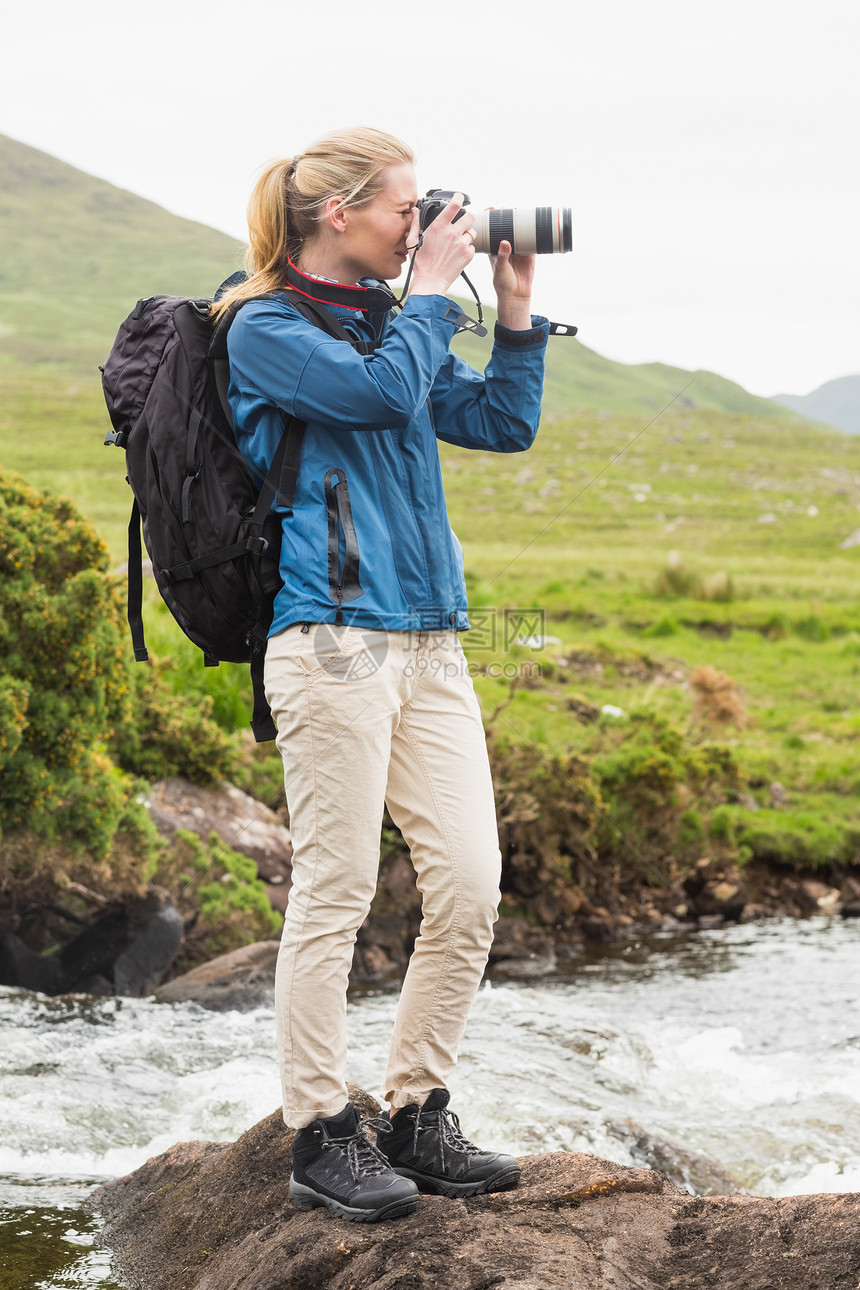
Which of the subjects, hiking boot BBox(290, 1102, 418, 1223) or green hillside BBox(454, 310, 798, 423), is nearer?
hiking boot BBox(290, 1102, 418, 1223)

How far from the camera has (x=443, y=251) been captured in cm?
329

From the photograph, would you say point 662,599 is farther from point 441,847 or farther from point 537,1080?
point 441,847

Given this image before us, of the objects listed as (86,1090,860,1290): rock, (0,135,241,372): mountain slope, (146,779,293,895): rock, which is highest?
(0,135,241,372): mountain slope

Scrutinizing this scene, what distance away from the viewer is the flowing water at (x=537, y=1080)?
512cm

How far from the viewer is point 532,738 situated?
11797 millimetres

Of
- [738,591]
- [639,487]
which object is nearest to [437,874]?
[738,591]

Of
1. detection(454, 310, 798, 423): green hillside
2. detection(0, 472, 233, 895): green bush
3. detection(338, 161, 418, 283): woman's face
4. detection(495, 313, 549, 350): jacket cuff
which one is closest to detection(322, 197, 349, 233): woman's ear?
detection(338, 161, 418, 283): woman's face

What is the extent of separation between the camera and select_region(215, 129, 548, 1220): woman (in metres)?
3.09

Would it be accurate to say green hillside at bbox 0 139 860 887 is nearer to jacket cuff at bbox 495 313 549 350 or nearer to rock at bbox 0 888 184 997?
jacket cuff at bbox 495 313 549 350

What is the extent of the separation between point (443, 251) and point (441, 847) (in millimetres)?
1659

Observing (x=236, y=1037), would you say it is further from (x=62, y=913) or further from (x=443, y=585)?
(x=443, y=585)

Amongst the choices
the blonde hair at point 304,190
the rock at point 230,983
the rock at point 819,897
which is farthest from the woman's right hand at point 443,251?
the rock at point 819,897

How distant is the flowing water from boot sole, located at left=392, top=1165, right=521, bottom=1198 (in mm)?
1051

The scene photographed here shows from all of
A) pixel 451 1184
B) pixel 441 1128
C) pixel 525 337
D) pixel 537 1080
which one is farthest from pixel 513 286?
pixel 537 1080
